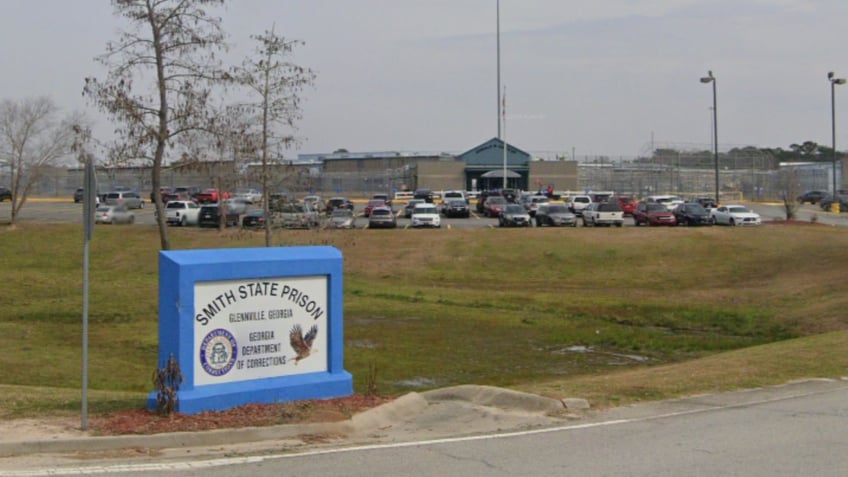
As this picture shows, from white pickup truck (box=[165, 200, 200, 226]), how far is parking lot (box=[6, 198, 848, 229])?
1378 mm

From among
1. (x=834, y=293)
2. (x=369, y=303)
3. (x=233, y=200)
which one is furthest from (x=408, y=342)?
(x=233, y=200)

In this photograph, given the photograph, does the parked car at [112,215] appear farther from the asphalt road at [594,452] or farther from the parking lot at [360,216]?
the asphalt road at [594,452]

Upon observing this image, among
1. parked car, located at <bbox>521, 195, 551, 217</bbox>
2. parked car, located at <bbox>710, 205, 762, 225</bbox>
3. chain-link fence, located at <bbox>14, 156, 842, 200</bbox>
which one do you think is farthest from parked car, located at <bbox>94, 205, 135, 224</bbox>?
parked car, located at <bbox>710, 205, 762, 225</bbox>

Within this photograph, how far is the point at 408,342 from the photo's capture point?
2464 cm

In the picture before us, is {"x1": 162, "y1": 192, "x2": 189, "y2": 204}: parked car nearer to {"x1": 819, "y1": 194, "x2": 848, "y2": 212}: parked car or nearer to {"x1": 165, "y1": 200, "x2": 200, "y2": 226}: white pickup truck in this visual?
{"x1": 165, "y1": 200, "x2": 200, "y2": 226}: white pickup truck

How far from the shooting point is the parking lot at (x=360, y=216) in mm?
60844

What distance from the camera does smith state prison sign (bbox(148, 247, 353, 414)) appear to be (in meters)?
10.7

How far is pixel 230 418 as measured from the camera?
10.5 m

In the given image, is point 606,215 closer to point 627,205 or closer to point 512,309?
point 627,205

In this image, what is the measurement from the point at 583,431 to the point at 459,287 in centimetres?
2826

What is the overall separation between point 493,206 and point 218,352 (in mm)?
57332

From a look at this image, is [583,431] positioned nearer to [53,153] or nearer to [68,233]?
[68,233]

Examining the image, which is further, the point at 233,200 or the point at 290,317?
the point at 233,200

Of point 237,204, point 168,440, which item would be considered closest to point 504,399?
point 168,440
